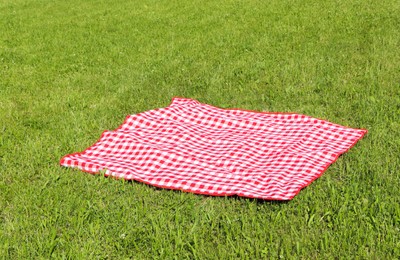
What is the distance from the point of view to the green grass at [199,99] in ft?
13.0

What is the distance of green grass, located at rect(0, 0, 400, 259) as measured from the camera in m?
3.96

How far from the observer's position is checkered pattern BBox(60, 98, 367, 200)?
15.5 feet

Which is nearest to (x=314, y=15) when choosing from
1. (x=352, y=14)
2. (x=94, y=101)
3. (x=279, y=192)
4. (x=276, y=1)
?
(x=352, y=14)

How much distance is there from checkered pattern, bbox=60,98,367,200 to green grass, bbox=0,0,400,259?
147mm

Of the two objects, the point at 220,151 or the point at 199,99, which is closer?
the point at 220,151

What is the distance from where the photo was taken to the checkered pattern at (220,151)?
471cm

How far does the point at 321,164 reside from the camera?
4.93 metres

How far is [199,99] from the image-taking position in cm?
691

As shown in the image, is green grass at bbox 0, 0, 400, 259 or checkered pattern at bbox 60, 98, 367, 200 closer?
green grass at bbox 0, 0, 400, 259

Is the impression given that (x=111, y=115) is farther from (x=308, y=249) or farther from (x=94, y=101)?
(x=308, y=249)

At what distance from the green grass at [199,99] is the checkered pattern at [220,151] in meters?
0.15

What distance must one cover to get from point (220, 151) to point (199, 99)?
63.4 inches

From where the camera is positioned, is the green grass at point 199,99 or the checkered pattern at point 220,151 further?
the checkered pattern at point 220,151

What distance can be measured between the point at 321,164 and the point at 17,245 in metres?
2.59
